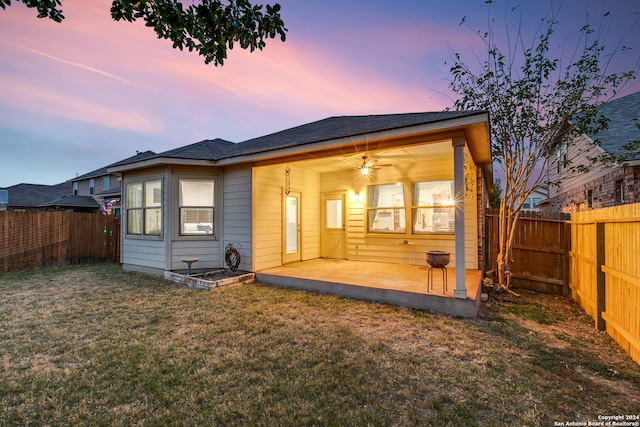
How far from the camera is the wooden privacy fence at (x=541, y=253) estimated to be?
235 inches

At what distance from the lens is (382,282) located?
537 centimetres

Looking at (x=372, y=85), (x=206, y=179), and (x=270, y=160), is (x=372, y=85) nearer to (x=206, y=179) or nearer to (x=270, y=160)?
(x=270, y=160)

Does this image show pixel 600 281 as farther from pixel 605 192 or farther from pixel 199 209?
pixel 199 209

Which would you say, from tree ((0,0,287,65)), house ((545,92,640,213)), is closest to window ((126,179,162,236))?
tree ((0,0,287,65))

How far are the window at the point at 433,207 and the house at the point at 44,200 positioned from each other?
22230mm

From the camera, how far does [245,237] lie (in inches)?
265

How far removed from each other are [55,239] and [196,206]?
16.9 ft

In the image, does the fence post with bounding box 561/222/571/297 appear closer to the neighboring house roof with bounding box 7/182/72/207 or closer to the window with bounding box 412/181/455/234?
the window with bounding box 412/181/455/234

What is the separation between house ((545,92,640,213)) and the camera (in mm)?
7137

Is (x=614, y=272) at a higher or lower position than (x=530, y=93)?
lower

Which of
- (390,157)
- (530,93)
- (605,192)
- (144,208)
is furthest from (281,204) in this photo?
(605,192)

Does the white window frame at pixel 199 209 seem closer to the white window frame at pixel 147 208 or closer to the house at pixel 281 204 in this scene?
the house at pixel 281 204

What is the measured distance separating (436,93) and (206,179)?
603 cm

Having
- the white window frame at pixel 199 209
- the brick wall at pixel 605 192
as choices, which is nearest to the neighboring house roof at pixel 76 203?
the white window frame at pixel 199 209
